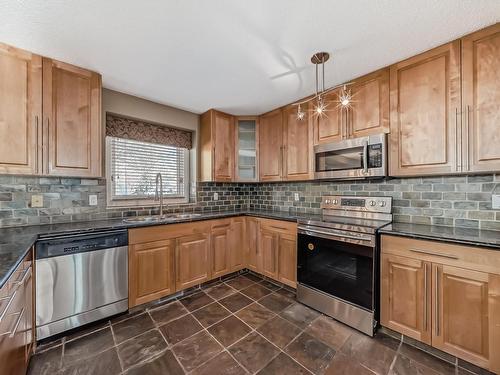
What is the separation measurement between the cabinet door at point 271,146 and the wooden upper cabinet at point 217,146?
451 millimetres

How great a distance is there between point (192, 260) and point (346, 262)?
170 centimetres

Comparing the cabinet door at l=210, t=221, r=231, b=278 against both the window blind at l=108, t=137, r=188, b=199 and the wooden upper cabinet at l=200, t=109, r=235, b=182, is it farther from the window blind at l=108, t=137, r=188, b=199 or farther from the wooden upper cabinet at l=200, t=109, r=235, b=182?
the window blind at l=108, t=137, r=188, b=199

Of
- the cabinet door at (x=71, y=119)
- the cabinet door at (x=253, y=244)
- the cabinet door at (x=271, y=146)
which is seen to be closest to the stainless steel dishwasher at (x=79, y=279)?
the cabinet door at (x=71, y=119)

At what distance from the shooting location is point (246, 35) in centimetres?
158

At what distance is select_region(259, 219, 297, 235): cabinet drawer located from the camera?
250cm

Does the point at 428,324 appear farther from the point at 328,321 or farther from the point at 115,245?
the point at 115,245

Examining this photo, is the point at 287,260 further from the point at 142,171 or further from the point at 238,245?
the point at 142,171

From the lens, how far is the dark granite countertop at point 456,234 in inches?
53.4

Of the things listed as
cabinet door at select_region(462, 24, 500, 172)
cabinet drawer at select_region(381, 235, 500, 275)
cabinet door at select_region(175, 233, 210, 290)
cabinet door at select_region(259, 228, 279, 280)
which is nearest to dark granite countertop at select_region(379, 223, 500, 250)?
cabinet drawer at select_region(381, 235, 500, 275)

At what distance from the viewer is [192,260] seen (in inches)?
100.0

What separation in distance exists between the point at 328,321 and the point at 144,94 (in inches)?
125

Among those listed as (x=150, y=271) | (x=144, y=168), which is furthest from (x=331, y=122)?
(x=150, y=271)

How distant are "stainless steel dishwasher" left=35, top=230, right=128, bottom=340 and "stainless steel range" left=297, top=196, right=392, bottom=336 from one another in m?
1.85

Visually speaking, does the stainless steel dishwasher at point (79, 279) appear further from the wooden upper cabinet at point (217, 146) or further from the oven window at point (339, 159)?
the oven window at point (339, 159)
